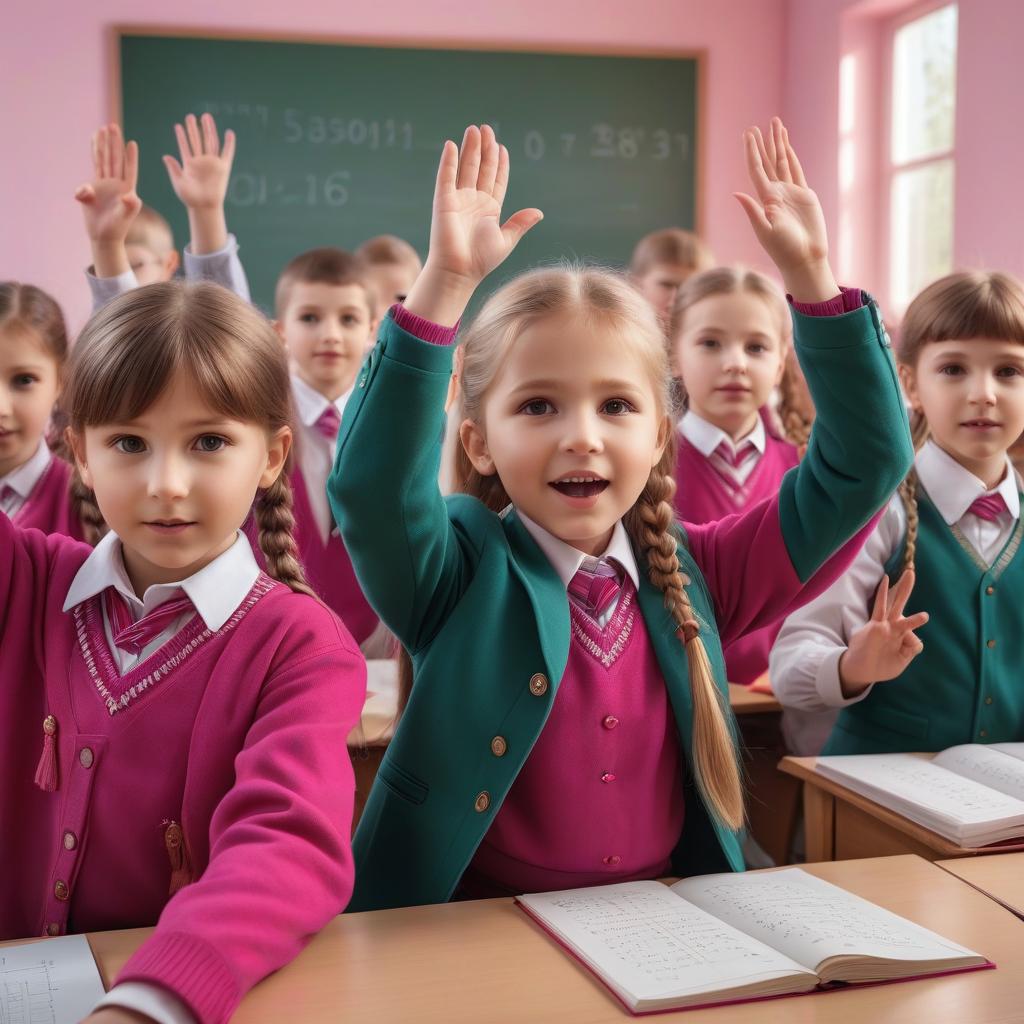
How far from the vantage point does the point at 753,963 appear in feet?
3.54

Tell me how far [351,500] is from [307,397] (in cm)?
183

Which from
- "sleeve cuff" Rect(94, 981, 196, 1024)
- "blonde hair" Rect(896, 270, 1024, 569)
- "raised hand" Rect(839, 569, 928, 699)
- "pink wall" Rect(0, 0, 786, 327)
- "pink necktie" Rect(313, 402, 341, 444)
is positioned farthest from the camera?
"pink wall" Rect(0, 0, 786, 327)

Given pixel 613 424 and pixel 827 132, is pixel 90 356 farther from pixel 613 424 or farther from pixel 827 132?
pixel 827 132

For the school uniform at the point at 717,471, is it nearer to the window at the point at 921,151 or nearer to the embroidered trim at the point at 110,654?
the embroidered trim at the point at 110,654

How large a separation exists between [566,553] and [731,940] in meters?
0.50

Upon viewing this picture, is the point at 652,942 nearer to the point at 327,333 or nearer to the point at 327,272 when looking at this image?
the point at 327,333

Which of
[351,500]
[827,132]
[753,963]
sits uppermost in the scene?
[827,132]

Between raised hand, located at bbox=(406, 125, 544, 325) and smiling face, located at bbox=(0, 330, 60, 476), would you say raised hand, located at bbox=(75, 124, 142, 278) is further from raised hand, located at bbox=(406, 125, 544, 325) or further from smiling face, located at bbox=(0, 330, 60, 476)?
raised hand, located at bbox=(406, 125, 544, 325)

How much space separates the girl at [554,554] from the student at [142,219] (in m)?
0.73

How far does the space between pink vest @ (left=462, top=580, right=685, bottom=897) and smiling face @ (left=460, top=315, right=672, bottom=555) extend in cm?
14

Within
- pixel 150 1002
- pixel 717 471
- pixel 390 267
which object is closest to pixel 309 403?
pixel 717 471

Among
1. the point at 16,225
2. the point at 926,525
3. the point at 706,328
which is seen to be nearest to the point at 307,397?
the point at 706,328

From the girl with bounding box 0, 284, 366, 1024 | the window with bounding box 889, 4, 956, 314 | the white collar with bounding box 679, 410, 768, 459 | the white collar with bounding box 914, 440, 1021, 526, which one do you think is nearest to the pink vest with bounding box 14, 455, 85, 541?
the girl with bounding box 0, 284, 366, 1024

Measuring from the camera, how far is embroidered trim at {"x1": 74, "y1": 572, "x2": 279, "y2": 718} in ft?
4.13
